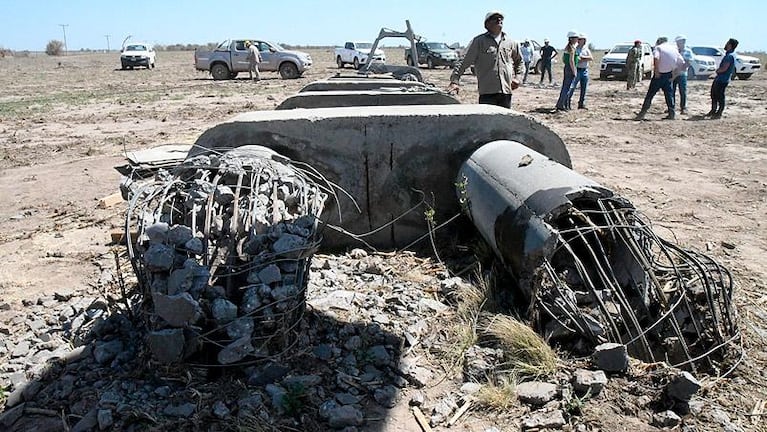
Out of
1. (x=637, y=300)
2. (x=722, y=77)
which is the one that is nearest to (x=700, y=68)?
(x=722, y=77)

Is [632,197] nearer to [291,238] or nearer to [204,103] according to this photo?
[291,238]

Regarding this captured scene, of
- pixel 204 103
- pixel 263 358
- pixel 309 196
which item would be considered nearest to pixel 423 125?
pixel 309 196

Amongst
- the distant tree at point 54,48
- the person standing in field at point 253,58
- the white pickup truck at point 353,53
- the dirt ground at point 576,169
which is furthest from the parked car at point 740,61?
the distant tree at point 54,48

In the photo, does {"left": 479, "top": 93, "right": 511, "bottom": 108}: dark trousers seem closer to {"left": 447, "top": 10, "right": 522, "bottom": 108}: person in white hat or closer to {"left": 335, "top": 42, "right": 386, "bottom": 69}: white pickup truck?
{"left": 447, "top": 10, "right": 522, "bottom": 108}: person in white hat

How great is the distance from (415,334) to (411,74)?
8409mm

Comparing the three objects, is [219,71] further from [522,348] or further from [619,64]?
[522,348]

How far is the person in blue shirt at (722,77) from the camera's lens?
12414 mm

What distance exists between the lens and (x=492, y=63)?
6.76m

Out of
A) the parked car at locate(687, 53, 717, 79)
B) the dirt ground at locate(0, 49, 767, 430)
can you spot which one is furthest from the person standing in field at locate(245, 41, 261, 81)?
the parked car at locate(687, 53, 717, 79)

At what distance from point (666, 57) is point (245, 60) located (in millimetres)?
17324

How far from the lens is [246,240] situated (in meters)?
3.23

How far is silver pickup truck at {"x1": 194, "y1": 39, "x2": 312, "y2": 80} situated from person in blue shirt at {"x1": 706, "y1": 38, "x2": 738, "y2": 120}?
631 inches

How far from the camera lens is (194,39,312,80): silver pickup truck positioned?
80.6ft

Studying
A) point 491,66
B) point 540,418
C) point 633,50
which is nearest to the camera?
point 540,418
